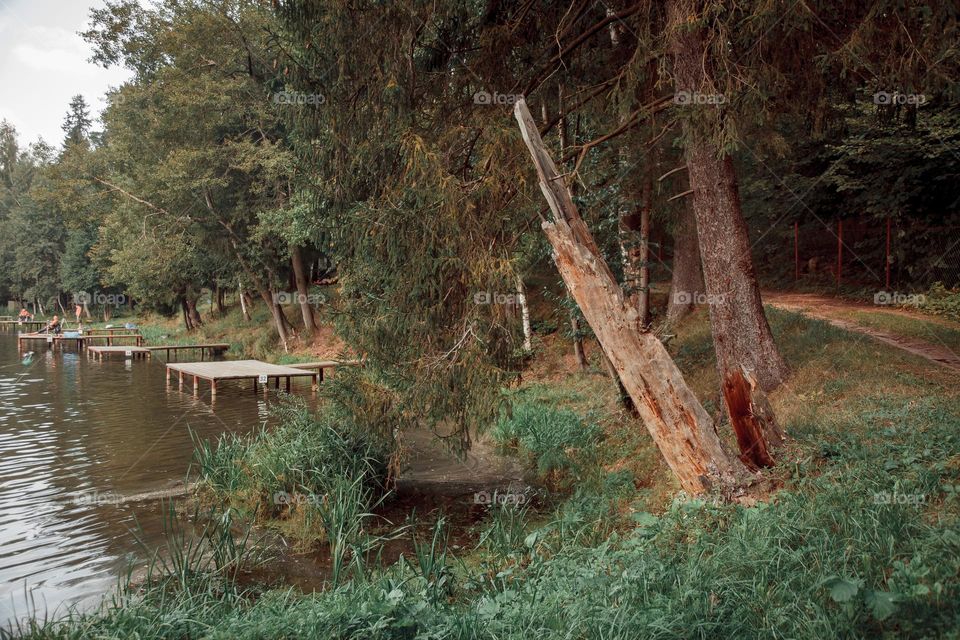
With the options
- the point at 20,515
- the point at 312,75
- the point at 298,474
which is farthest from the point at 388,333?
the point at 20,515

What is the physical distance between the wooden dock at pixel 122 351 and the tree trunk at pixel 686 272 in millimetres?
24176

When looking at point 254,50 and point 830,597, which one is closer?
point 830,597

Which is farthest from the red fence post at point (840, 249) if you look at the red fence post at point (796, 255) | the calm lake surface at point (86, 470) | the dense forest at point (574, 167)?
the calm lake surface at point (86, 470)

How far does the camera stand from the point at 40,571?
7090mm

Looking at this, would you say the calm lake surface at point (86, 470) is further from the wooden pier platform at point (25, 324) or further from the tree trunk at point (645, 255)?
the wooden pier platform at point (25, 324)

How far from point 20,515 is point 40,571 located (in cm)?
233

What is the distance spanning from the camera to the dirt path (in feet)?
32.1

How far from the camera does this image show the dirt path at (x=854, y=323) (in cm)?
980

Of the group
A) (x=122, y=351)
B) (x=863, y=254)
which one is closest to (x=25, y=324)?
(x=122, y=351)

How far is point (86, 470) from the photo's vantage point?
1108 cm

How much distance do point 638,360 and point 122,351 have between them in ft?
97.3

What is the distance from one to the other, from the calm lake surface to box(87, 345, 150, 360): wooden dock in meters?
6.12

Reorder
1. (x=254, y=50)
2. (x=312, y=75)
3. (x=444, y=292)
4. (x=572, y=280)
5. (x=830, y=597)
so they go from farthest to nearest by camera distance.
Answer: (x=254, y=50)
(x=312, y=75)
(x=444, y=292)
(x=572, y=280)
(x=830, y=597)

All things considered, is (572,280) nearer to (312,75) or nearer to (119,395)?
(312,75)
